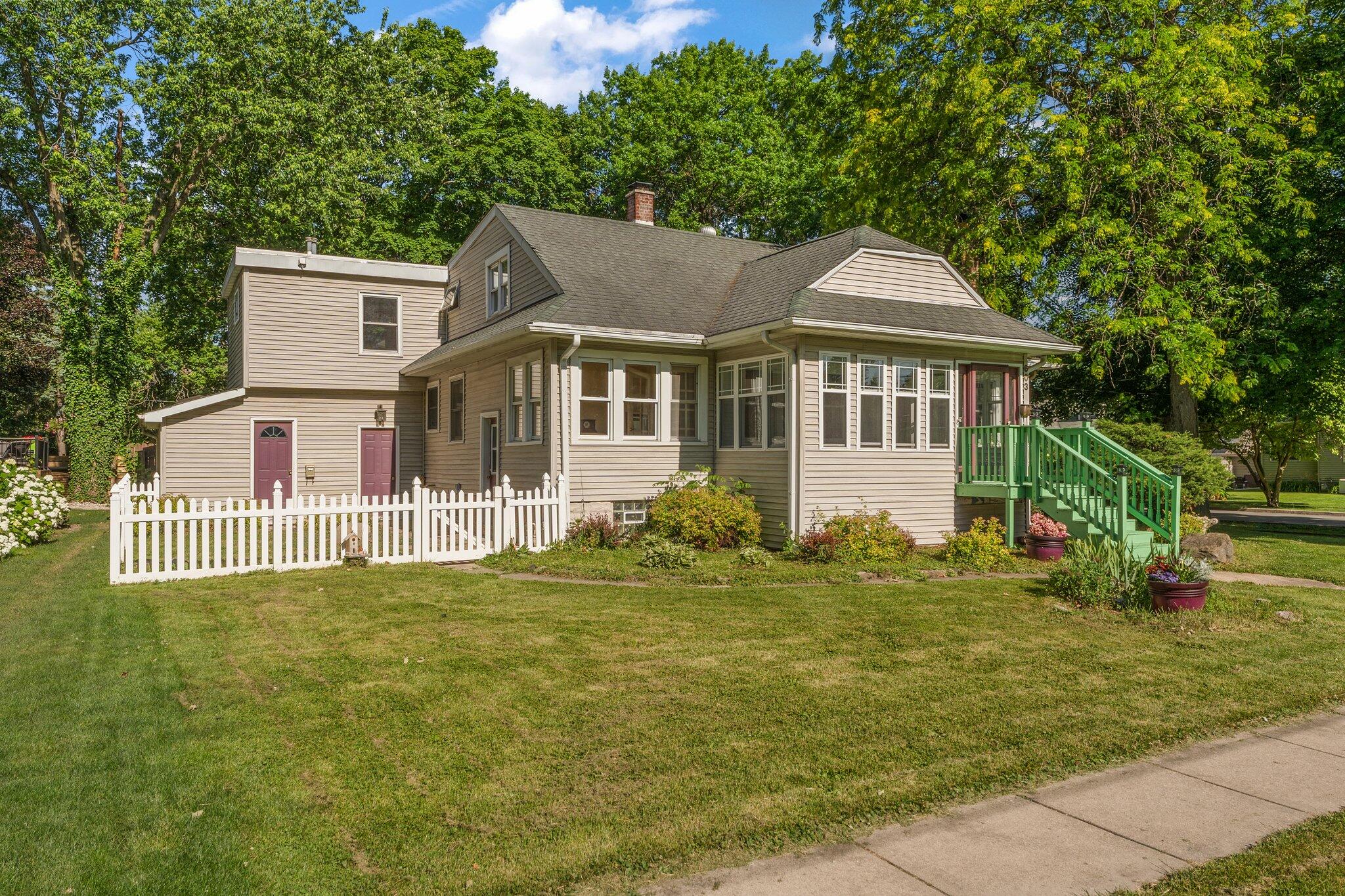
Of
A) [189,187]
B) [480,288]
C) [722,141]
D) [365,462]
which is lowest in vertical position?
[365,462]

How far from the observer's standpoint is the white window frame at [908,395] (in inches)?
553

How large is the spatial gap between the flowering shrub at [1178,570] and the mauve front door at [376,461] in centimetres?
1726

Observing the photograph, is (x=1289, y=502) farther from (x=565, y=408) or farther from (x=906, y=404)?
(x=565, y=408)

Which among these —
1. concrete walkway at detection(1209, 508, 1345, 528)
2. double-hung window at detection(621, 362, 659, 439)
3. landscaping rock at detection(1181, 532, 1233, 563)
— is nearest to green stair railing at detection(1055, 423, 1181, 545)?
landscaping rock at detection(1181, 532, 1233, 563)

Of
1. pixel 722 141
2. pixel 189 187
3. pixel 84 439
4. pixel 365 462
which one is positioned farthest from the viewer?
pixel 722 141

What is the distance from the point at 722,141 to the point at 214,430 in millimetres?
21007

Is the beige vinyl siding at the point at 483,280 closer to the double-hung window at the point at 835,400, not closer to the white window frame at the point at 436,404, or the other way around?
the white window frame at the point at 436,404

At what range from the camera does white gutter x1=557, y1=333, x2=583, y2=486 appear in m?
13.7

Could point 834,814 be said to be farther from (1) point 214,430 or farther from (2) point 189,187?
(2) point 189,187

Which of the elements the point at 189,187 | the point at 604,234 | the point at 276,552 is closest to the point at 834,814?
the point at 276,552

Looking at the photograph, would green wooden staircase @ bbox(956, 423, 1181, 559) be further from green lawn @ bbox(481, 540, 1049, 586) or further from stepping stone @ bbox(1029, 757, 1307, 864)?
stepping stone @ bbox(1029, 757, 1307, 864)

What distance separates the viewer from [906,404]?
14.2 m

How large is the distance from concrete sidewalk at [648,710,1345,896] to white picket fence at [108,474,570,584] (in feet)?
27.0

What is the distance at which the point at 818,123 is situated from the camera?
81.5ft
